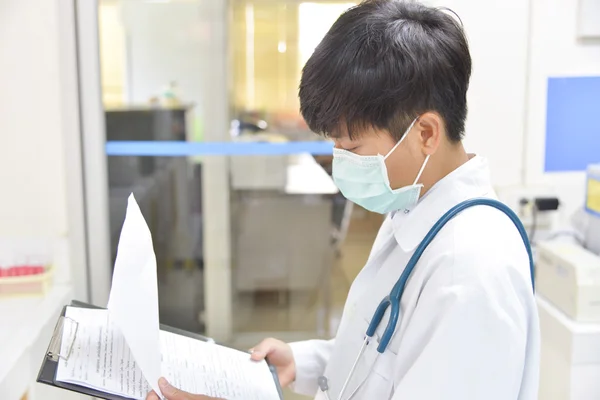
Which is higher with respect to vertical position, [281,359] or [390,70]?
[390,70]

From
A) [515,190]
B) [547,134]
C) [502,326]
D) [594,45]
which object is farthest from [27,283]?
[594,45]

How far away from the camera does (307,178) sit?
204 centimetres

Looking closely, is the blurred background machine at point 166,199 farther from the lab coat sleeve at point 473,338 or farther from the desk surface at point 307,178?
the lab coat sleeve at point 473,338

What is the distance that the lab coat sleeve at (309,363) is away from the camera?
1188mm

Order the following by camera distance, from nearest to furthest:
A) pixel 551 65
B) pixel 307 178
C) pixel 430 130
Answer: pixel 430 130, pixel 551 65, pixel 307 178

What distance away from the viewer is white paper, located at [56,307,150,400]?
2.74 feet

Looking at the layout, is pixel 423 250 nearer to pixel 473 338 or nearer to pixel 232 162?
pixel 473 338

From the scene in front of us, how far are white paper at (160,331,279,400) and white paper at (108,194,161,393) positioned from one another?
5.3 inches

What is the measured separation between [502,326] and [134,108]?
148 centimetres

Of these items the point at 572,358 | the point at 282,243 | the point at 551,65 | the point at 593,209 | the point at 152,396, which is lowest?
the point at 572,358

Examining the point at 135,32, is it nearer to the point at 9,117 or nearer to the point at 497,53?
the point at 9,117

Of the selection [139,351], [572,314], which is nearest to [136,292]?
[139,351]

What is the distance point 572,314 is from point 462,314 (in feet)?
2.89

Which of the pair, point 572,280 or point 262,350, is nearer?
point 262,350
